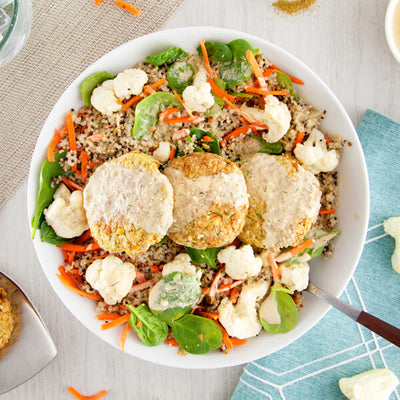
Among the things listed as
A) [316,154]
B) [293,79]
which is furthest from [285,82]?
[316,154]

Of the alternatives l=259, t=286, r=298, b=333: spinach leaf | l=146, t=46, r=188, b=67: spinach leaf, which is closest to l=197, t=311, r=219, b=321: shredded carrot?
l=259, t=286, r=298, b=333: spinach leaf

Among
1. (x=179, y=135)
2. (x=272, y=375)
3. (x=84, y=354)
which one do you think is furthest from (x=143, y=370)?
(x=179, y=135)

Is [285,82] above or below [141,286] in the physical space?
above

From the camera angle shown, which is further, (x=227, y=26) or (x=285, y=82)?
(x=227, y=26)

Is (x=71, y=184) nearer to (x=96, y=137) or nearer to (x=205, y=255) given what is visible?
(x=96, y=137)

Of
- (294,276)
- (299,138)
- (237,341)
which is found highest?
(299,138)

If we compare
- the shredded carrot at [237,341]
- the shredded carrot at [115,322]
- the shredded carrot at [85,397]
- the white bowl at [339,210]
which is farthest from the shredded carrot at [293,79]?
the shredded carrot at [85,397]
